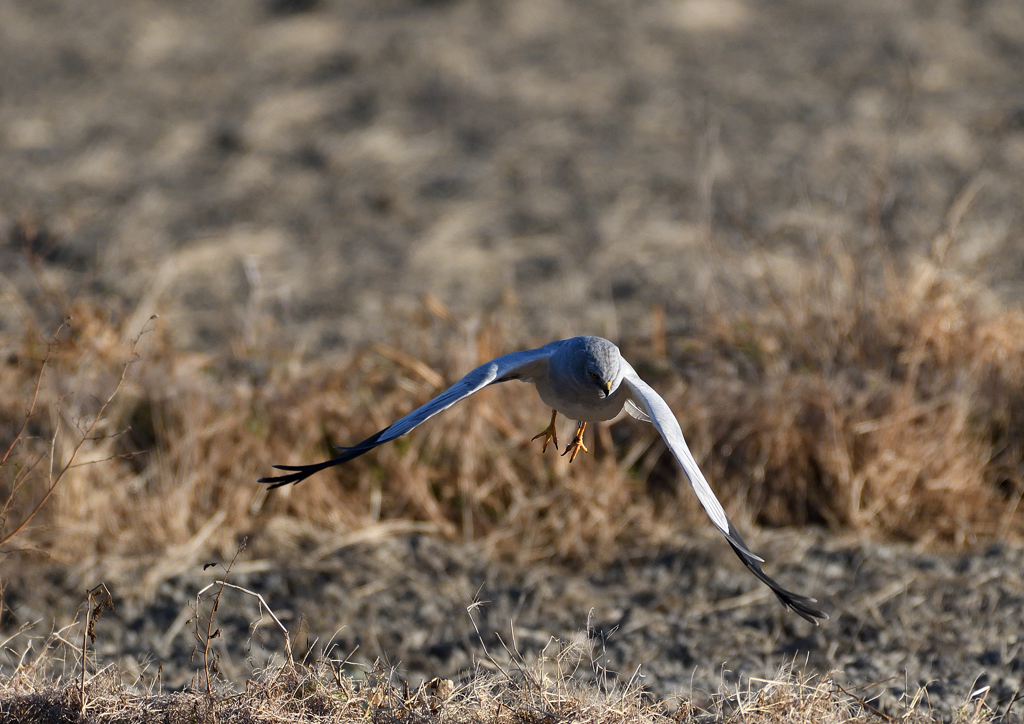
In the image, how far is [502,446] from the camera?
14.5ft

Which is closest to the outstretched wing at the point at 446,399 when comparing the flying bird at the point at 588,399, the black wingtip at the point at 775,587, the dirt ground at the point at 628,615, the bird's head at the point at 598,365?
the flying bird at the point at 588,399

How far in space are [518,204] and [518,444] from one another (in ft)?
10.4

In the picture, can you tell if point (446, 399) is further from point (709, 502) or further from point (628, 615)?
point (628, 615)

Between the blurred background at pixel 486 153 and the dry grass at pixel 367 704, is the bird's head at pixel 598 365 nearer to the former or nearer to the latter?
the dry grass at pixel 367 704

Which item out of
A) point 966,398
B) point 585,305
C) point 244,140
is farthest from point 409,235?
point 966,398

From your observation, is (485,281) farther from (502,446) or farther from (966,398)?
(966,398)

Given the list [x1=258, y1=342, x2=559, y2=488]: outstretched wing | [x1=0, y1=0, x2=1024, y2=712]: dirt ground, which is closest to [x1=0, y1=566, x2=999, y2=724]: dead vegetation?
[x1=0, y1=0, x2=1024, y2=712]: dirt ground

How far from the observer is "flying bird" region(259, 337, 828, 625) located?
1.97m

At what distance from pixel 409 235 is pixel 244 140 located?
2140 mm

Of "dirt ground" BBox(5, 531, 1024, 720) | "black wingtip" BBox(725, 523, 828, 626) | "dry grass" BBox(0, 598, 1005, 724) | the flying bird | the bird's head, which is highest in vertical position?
the bird's head

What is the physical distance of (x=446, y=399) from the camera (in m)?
2.00

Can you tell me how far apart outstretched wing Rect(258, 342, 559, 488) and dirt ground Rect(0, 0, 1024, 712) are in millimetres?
1082

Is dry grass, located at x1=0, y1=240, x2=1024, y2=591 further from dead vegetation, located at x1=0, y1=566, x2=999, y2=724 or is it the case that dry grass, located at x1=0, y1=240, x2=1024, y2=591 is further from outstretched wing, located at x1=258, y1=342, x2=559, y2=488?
outstretched wing, located at x1=258, y1=342, x2=559, y2=488

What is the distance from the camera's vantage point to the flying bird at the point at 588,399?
1.97 metres
